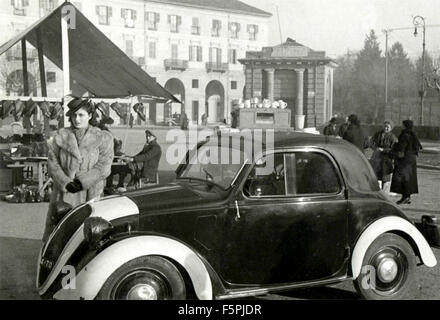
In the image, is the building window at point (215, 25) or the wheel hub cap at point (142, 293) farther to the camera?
the building window at point (215, 25)

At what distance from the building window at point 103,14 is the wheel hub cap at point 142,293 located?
2655 centimetres

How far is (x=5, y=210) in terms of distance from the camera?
10672mm

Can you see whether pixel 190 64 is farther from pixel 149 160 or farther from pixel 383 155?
pixel 383 155

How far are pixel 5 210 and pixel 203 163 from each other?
6398mm

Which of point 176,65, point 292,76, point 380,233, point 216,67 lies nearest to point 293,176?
point 380,233

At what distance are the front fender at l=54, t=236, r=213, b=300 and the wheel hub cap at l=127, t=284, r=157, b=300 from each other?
0.70 ft

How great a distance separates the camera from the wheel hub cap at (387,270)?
17.3ft

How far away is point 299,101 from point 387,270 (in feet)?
105

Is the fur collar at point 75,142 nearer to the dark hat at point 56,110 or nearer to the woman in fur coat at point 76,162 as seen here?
the woman in fur coat at point 76,162

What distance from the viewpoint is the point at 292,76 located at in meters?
35.7

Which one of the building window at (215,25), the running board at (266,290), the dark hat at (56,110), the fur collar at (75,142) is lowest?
the running board at (266,290)

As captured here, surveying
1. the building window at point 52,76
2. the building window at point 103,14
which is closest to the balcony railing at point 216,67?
the building window at point 52,76
